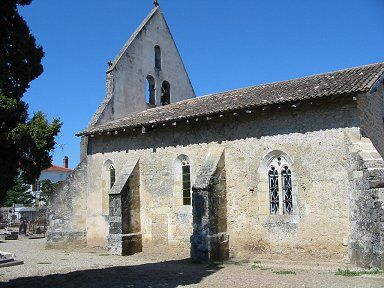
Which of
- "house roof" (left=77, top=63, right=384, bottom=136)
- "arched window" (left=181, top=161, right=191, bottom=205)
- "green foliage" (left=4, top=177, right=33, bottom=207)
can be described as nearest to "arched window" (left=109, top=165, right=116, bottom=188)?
"house roof" (left=77, top=63, right=384, bottom=136)

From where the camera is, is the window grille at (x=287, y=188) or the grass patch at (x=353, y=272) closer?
the grass patch at (x=353, y=272)

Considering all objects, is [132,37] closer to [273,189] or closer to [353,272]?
[273,189]

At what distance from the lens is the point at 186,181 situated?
16188 millimetres

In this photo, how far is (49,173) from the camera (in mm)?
60844

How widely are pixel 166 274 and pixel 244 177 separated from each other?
4825 mm

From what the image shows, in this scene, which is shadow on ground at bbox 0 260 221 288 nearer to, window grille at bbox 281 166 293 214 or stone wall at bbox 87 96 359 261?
stone wall at bbox 87 96 359 261

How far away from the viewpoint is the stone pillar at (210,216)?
13766 millimetres

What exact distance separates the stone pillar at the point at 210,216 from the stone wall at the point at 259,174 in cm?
34

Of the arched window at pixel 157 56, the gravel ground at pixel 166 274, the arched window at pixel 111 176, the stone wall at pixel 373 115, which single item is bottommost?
the gravel ground at pixel 166 274

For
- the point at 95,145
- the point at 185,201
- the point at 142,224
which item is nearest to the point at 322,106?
the point at 185,201

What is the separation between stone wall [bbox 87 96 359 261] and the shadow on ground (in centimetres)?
268

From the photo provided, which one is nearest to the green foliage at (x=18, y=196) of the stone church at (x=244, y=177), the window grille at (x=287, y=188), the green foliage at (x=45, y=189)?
the green foliage at (x=45, y=189)

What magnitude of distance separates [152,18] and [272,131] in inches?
480

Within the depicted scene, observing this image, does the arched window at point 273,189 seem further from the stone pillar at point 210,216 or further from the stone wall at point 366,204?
the stone wall at point 366,204
